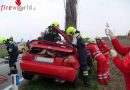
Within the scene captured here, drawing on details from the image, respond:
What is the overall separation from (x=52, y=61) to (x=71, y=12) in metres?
5.45

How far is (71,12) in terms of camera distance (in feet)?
52.6

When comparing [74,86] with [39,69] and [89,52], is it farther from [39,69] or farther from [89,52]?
[89,52]

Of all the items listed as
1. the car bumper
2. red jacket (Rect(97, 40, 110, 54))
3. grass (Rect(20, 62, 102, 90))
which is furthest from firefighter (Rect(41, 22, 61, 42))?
red jacket (Rect(97, 40, 110, 54))

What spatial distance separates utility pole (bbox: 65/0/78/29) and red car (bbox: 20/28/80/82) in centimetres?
479

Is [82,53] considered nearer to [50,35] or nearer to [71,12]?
[50,35]

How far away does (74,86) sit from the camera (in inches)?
450

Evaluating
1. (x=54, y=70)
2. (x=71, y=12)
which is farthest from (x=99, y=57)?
(x=71, y=12)

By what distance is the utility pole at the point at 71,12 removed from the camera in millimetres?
15938

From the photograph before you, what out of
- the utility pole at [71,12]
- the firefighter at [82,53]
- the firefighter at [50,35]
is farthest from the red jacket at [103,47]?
the firefighter at [82,53]

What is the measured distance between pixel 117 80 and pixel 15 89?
18.6 ft

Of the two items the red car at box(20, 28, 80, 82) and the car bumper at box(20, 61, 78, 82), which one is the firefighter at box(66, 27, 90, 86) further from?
the car bumper at box(20, 61, 78, 82)

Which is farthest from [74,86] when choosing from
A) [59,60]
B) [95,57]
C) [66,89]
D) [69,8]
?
[69,8]

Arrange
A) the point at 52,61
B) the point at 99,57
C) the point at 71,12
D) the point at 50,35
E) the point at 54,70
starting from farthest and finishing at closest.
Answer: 1. the point at 71,12
2. the point at 99,57
3. the point at 50,35
4. the point at 52,61
5. the point at 54,70

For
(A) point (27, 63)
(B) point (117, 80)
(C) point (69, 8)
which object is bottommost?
(B) point (117, 80)
